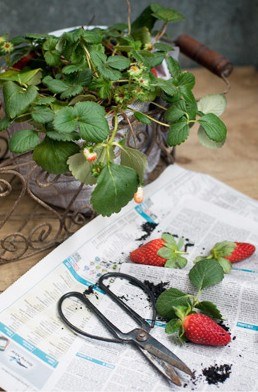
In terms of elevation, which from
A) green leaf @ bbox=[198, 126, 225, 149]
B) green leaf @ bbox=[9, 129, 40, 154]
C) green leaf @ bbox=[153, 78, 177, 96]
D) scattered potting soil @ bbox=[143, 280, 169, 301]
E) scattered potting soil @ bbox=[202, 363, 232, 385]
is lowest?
scattered potting soil @ bbox=[202, 363, 232, 385]

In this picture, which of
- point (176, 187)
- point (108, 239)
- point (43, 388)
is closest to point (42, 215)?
point (108, 239)

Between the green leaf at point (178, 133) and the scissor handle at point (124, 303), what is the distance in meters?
0.20

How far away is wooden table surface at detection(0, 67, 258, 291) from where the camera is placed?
0.95 meters

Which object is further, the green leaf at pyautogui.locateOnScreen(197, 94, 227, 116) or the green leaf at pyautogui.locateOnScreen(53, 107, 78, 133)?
the green leaf at pyautogui.locateOnScreen(197, 94, 227, 116)

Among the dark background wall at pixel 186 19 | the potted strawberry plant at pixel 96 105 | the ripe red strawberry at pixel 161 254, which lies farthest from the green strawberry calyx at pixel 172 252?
the dark background wall at pixel 186 19

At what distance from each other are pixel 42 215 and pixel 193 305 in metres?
0.32

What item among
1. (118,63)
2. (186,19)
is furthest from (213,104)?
(186,19)

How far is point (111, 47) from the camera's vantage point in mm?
903

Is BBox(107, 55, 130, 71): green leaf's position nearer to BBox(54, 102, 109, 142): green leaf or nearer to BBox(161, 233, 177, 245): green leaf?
BBox(54, 102, 109, 142): green leaf

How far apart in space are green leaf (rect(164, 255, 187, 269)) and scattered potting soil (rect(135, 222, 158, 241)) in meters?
0.08

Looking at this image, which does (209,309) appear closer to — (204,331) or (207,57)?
(204,331)

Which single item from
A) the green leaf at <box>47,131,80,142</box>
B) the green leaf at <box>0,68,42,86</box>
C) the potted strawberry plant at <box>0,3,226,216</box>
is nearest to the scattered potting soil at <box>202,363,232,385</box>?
the potted strawberry plant at <box>0,3,226,216</box>

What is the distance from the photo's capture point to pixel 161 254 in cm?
83

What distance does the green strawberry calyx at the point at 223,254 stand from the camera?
2.68 ft
